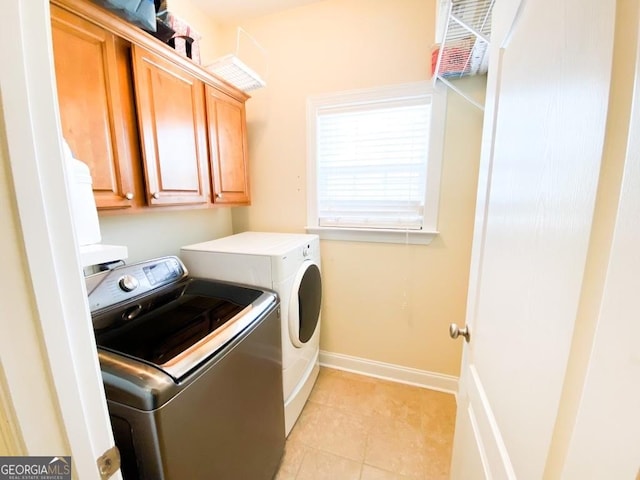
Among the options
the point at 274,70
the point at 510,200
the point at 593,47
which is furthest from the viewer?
the point at 274,70

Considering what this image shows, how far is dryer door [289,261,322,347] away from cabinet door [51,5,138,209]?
959mm

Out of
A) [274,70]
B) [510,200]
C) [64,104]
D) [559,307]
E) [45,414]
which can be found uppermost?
[274,70]

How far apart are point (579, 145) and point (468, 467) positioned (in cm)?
97

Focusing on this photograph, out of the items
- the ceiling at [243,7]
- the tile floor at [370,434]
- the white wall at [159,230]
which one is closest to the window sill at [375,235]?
the white wall at [159,230]

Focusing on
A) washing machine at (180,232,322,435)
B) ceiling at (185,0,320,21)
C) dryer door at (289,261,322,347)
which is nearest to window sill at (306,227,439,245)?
washing machine at (180,232,322,435)

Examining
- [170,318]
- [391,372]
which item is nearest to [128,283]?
[170,318]

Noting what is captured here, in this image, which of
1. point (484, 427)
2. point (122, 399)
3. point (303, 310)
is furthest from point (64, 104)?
point (484, 427)

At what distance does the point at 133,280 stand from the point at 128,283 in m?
0.03

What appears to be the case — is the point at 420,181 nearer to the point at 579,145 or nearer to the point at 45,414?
the point at 579,145

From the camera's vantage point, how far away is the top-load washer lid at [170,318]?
32.2 inches

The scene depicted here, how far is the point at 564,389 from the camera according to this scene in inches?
15.4

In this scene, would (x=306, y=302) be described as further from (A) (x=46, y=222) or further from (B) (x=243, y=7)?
(B) (x=243, y=7)

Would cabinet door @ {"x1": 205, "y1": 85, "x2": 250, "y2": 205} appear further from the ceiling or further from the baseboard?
the baseboard

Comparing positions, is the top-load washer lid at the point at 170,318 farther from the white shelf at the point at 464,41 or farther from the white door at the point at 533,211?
the white shelf at the point at 464,41
